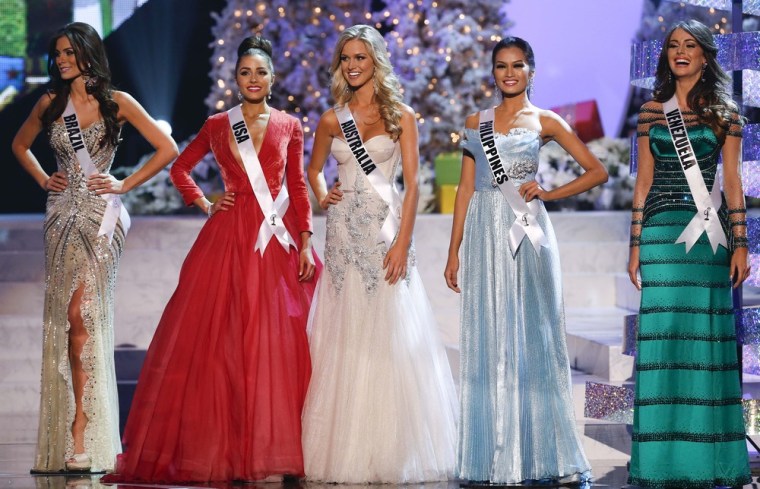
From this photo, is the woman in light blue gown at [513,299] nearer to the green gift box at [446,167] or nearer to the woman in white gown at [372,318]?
the woman in white gown at [372,318]

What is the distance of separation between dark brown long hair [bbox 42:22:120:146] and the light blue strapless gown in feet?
4.60

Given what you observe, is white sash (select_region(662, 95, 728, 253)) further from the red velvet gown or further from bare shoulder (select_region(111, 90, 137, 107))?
bare shoulder (select_region(111, 90, 137, 107))

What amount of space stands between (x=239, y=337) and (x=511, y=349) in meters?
0.97

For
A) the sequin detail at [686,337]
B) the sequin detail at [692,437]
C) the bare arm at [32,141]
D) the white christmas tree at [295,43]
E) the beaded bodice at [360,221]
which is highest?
the white christmas tree at [295,43]

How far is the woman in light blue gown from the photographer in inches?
171

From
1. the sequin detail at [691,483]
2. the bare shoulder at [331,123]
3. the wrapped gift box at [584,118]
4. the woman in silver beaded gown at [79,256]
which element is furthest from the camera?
the wrapped gift box at [584,118]

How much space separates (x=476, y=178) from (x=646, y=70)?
778mm

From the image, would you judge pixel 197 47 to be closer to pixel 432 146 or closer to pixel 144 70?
pixel 144 70

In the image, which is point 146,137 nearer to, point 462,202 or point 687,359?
point 462,202

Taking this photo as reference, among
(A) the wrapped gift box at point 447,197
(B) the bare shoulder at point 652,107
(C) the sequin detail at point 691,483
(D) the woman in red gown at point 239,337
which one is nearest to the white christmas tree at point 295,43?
(A) the wrapped gift box at point 447,197

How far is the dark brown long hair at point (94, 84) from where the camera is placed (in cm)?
489

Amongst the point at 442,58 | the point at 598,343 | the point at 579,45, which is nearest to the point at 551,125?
the point at 598,343

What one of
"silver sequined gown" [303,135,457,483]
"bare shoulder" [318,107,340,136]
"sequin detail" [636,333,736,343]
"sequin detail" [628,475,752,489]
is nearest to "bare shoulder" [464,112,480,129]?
"silver sequined gown" [303,135,457,483]

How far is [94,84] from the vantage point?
4938mm
